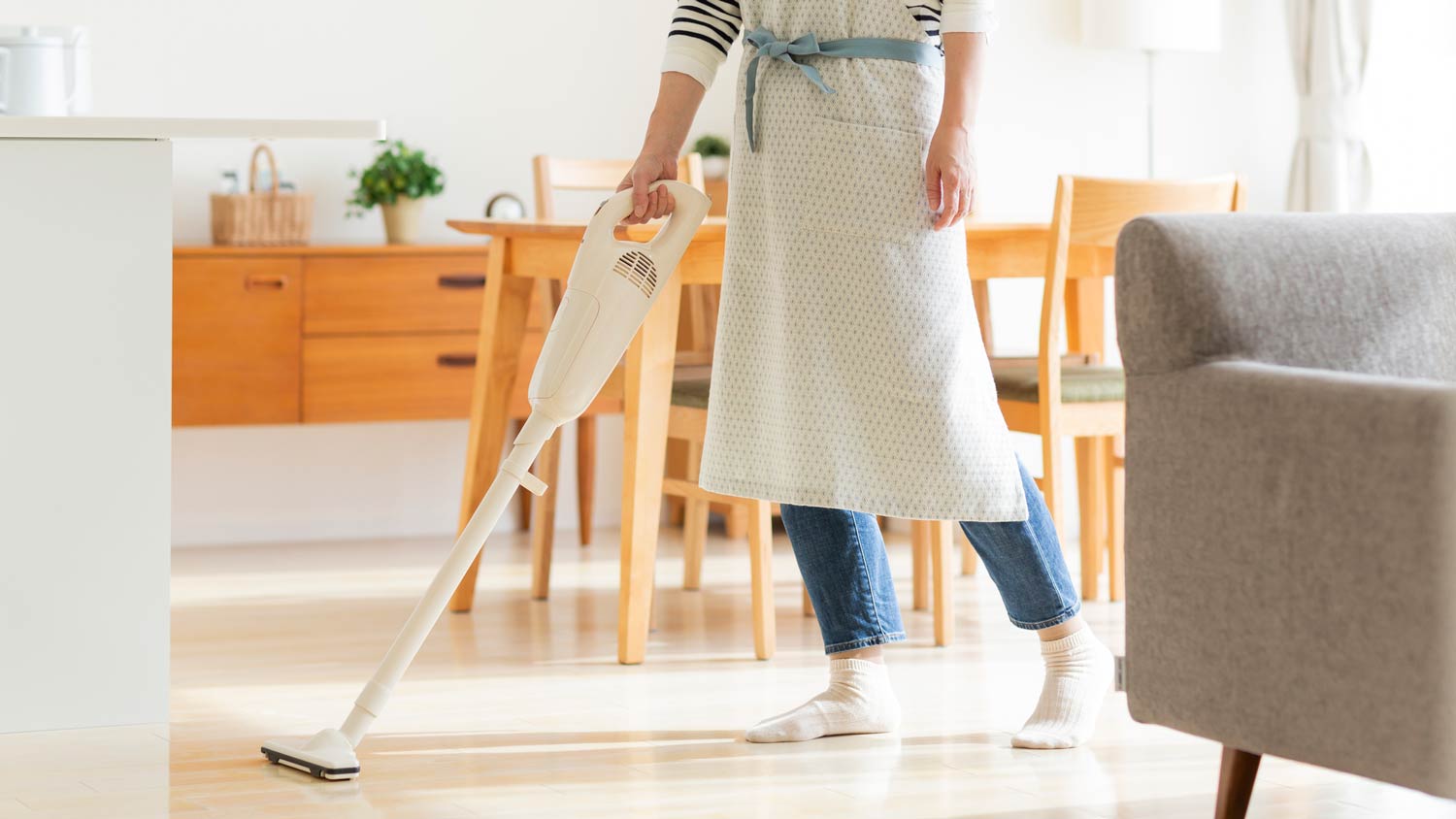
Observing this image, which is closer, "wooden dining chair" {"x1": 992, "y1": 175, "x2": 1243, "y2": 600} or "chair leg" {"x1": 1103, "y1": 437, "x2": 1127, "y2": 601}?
"wooden dining chair" {"x1": 992, "y1": 175, "x2": 1243, "y2": 600}

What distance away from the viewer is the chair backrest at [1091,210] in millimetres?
2945

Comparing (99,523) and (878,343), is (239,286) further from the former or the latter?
(878,343)

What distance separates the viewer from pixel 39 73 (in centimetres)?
263

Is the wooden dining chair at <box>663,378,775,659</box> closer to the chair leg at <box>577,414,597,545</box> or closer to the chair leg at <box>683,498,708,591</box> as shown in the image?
the chair leg at <box>683,498,708,591</box>

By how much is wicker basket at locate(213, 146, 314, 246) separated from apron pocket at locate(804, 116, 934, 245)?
2234mm

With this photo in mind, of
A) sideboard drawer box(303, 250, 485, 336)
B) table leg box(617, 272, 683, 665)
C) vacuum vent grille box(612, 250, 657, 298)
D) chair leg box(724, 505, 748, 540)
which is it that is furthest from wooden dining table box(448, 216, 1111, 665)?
chair leg box(724, 505, 748, 540)

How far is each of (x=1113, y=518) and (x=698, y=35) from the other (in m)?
1.60

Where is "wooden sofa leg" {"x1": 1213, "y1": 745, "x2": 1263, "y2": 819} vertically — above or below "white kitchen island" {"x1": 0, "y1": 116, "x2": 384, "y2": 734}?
below

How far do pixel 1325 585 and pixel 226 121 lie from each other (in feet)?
4.61

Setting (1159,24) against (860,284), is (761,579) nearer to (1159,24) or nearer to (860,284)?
(860,284)

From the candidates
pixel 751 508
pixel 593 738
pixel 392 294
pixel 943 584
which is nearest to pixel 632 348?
pixel 751 508

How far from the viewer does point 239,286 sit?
12.9 ft

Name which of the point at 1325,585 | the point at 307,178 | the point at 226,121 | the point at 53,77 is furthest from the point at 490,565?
the point at 1325,585

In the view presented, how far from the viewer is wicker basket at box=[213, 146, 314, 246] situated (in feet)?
13.2
